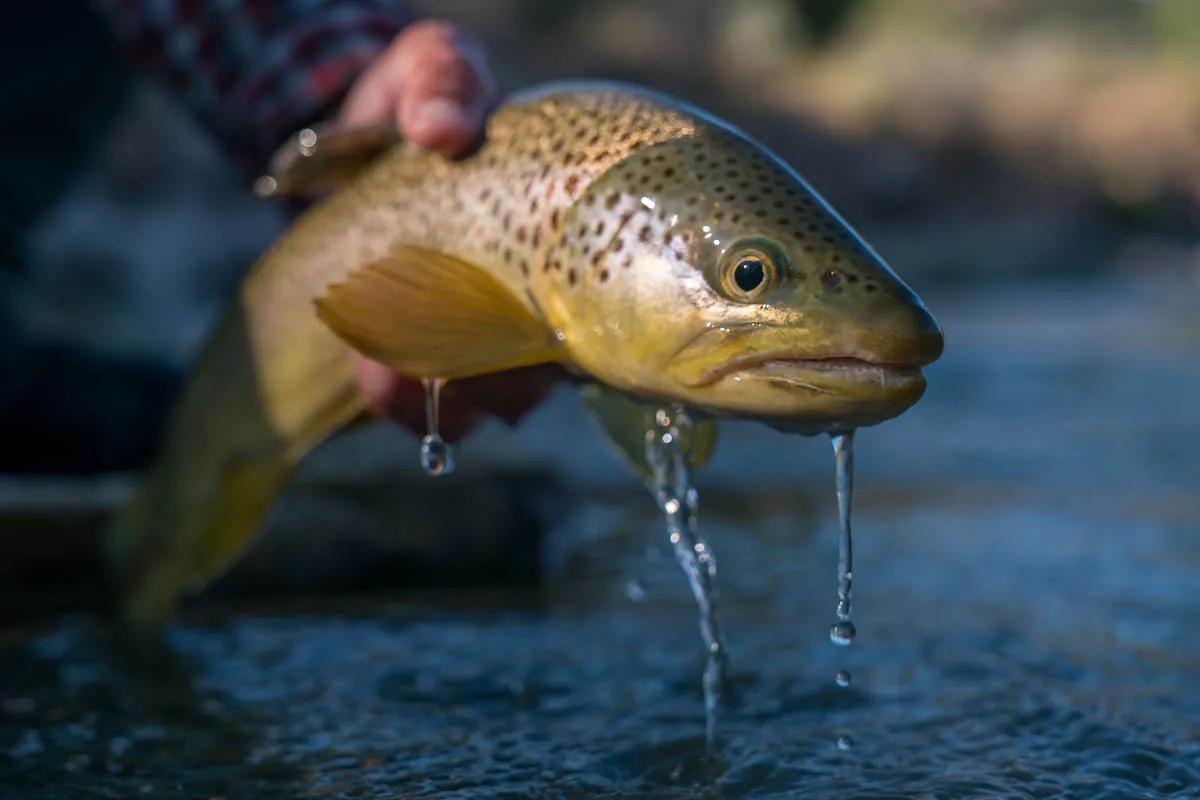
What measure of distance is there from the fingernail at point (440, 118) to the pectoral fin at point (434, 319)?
0.20 metres

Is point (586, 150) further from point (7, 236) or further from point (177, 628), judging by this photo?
point (7, 236)

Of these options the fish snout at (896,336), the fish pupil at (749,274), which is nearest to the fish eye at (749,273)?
the fish pupil at (749,274)

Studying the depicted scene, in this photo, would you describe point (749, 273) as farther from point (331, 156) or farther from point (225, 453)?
point (225, 453)

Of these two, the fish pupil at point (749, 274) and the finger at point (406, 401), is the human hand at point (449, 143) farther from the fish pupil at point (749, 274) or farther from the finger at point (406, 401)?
the fish pupil at point (749, 274)

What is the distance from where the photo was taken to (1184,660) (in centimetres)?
251

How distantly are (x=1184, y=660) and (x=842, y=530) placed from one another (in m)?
0.96

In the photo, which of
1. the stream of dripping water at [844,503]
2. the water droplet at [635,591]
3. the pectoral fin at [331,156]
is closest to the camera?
the stream of dripping water at [844,503]

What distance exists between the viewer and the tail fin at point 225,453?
230 cm

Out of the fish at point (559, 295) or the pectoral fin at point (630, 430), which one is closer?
the fish at point (559, 295)

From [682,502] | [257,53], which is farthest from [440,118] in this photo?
[257,53]

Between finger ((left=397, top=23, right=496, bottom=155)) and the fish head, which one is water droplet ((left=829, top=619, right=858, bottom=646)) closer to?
the fish head

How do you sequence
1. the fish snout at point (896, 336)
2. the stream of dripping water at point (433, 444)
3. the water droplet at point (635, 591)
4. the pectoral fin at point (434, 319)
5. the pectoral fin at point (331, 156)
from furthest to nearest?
1. the water droplet at point (635, 591)
2. the pectoral fin at point (331, 156)
3. the stream of dripping water at point (433, 444)
4. the pectoral fin at point (434, 319)
5. the fish snout at point (896, 336)

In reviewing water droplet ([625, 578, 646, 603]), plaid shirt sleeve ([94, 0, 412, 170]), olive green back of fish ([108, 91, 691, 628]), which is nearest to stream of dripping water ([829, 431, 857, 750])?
olive green back of fish ([108, 91, 691, 628])

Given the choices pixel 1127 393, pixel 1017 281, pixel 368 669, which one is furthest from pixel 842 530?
pixel 1017 281
